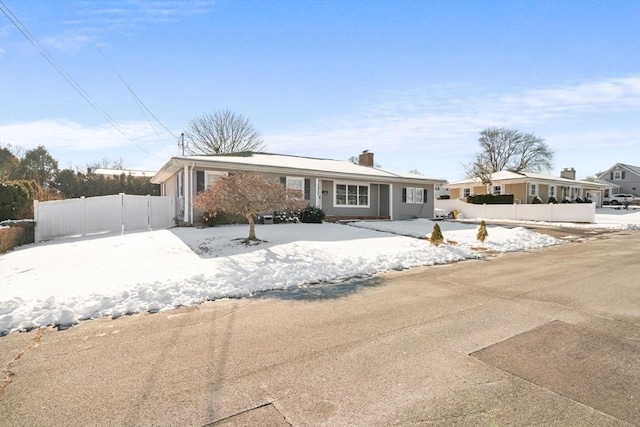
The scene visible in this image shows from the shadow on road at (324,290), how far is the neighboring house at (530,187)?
33424mm

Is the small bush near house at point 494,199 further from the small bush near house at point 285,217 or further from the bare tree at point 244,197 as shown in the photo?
the bare tree at point 244,197

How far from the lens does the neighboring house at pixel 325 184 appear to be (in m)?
15.9

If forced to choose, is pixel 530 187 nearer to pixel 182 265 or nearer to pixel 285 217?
pixel 285 217

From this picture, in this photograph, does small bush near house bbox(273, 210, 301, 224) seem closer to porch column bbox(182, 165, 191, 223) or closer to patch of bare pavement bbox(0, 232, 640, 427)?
porch column bbox(182, 165, 191, 223)

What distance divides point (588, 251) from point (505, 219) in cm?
1881

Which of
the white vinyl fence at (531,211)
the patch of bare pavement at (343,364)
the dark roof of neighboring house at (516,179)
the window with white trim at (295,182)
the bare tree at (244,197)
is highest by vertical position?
the dark roof of neighboring house at (516,179)

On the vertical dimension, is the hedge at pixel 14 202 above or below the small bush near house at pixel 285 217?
above

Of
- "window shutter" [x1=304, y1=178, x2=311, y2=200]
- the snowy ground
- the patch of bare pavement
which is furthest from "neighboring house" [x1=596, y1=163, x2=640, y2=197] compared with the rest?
the patch of bare pavement

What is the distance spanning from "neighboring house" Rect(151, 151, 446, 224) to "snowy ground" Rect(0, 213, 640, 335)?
2.92 m

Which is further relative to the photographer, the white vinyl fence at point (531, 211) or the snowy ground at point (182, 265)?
the white vinyl fence at point (531, 211)

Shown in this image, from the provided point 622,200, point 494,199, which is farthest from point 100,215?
point 622,200

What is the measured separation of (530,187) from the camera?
1419 inches

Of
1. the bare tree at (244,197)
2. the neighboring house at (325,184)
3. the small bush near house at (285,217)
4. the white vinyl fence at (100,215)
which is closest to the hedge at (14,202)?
the white vinyl fence at (100,215)

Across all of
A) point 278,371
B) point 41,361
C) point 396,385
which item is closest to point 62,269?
point 41,361
